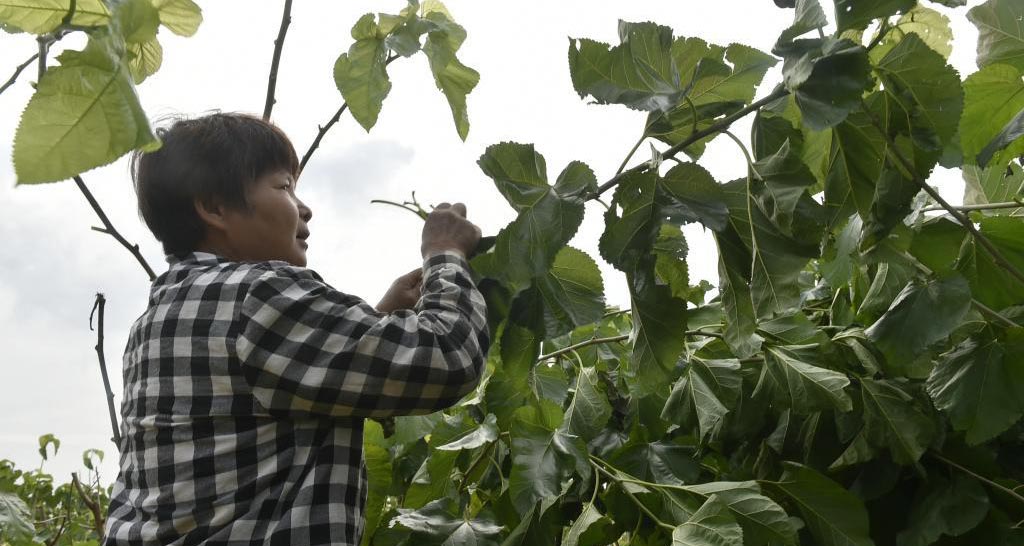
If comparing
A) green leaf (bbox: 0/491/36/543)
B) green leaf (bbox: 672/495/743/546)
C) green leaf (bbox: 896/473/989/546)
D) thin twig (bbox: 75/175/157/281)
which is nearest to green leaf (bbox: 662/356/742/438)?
green leaf (bbox: 672/495/743/546)

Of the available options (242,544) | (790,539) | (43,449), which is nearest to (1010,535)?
(790,539)

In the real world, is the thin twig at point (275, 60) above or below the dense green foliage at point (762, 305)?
above

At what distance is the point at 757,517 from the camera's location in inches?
35.8

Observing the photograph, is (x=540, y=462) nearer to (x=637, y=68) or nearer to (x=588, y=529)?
(x=588, y=529)

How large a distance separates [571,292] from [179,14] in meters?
0.44

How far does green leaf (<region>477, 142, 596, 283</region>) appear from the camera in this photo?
736 mm

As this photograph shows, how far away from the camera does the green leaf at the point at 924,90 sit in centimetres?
70

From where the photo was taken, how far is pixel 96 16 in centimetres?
45

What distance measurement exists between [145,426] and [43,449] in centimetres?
116

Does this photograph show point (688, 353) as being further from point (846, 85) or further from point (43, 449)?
point (43, 449)

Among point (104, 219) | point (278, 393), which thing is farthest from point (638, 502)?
point (104, 219)

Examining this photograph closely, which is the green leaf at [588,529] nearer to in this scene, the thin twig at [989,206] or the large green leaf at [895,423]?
the large green leaf at [895,423]

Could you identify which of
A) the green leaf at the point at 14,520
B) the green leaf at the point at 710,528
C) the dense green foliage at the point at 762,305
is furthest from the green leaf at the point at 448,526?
the green leaf at the point at 14,520

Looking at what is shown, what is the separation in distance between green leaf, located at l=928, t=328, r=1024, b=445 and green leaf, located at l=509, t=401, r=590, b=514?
1.24 feet
